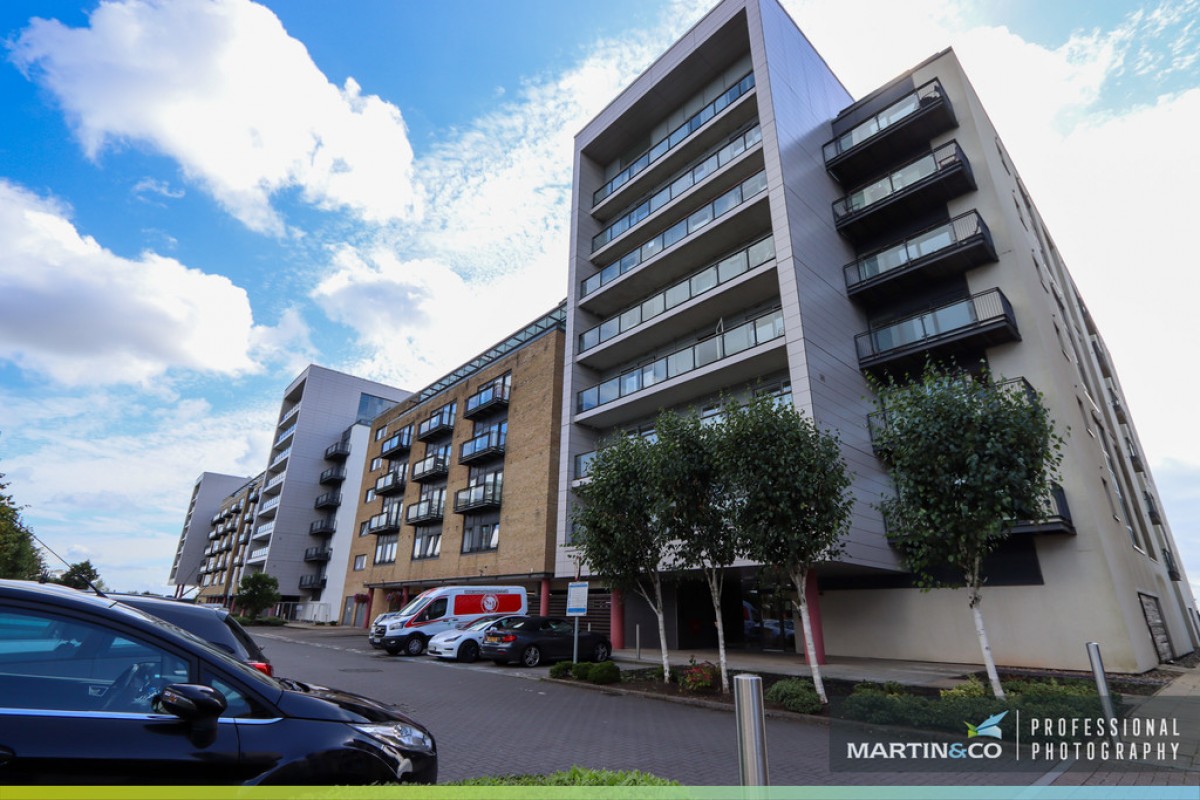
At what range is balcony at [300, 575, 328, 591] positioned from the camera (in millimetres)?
49322

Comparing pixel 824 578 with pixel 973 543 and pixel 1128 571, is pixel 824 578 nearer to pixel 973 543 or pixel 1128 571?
pixel 1128 571

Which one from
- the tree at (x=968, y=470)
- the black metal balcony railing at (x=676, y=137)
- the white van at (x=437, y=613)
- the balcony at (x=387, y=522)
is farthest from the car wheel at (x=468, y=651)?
the black metal balcony railing at (x=676, y=137)

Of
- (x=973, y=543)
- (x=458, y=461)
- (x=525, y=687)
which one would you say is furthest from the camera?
(x=458, y=461)

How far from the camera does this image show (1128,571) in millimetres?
15562

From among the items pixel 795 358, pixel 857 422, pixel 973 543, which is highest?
pixel 795 358

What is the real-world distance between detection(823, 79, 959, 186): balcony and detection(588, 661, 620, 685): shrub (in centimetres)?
1790

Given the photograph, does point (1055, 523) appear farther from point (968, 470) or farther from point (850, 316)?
point (850, 316)

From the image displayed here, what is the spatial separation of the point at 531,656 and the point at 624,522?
6.85 meters

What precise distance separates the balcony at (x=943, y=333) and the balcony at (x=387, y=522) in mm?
29802

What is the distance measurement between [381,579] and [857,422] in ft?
102

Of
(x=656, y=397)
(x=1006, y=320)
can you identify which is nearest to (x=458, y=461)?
(x=656, y=397)

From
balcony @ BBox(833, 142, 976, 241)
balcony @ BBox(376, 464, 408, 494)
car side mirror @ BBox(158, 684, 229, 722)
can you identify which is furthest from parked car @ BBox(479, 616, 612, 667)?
balcony @ BBox(376, 464, 408, 494)

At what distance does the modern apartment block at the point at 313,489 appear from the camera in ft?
164

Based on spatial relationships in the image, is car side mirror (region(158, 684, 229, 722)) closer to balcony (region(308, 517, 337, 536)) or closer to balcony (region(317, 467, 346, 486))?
balcony (region(308, 517, 337, 536))
